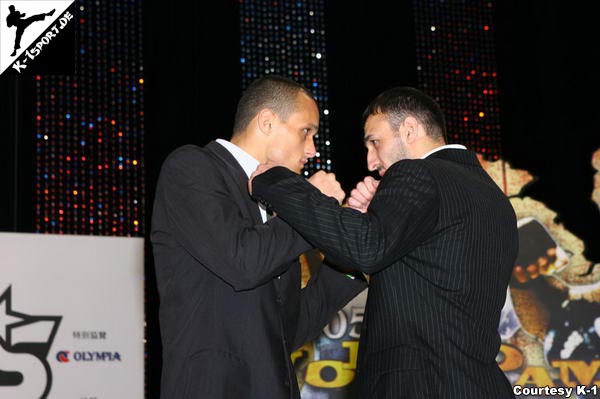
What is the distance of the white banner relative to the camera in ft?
12.5

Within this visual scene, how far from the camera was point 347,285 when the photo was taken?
8.25 ft

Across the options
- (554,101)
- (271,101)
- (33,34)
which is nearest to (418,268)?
(271,101)

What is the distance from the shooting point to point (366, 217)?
6.58 feet

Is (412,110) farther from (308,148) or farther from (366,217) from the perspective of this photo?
(366,217)

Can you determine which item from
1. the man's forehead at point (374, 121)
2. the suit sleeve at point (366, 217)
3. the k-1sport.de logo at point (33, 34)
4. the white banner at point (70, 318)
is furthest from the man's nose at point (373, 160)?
the k-1sport.de logo at point (33, 34)

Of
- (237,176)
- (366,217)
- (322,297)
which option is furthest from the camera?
(322,297)

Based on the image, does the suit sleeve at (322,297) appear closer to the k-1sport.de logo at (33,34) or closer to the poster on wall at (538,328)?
the poster on wall at (538,328)

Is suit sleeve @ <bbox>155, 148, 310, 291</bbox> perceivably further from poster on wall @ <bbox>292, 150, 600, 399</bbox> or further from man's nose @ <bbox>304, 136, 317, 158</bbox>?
poster on wall @ <bbox>292, 150, 600, 399</bbox>

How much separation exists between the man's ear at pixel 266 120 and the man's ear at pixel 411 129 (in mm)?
366

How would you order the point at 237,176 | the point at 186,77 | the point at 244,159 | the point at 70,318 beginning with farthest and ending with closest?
the point at 186,77, the point at 70,318, the point at 244,159, the point at 237,176

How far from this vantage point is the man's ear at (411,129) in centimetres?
242

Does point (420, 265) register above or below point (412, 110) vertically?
below

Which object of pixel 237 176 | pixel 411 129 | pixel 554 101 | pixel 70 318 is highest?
pixel 554 101

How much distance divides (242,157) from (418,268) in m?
0.60
